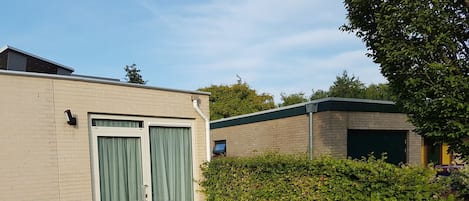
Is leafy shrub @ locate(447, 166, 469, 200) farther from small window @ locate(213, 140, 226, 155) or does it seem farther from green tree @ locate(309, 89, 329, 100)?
green tree @ locate(309, 89, 329, 100)

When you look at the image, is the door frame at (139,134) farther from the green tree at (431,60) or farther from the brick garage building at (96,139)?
the green tree at (431,60)

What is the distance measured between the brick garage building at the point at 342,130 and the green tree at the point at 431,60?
615 centimetres

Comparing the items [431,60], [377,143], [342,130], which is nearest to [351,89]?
[377,143]

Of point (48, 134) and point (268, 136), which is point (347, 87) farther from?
point (48, 134)

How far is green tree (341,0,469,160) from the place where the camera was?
3.92m

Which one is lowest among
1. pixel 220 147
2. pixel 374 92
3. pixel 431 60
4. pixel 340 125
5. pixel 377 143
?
pixel 220 147

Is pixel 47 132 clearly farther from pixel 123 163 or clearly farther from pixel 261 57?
pixel 261 57

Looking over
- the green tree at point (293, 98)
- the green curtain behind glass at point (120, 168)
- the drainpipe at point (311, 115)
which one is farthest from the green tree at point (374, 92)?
the green curtain behind glass at point (120, 168)

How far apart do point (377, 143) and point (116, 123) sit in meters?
9.10

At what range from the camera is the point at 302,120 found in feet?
40.4

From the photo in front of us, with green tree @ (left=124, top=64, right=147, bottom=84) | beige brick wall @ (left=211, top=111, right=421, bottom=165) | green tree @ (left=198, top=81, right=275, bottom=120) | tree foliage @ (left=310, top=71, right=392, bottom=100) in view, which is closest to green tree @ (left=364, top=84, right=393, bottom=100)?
tree foliage @ (left=310, top=71, right=392, bottom=100)

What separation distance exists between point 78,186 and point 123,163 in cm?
74

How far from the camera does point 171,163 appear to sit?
673 cm

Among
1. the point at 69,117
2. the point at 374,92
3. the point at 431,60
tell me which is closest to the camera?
the point at 431,60
